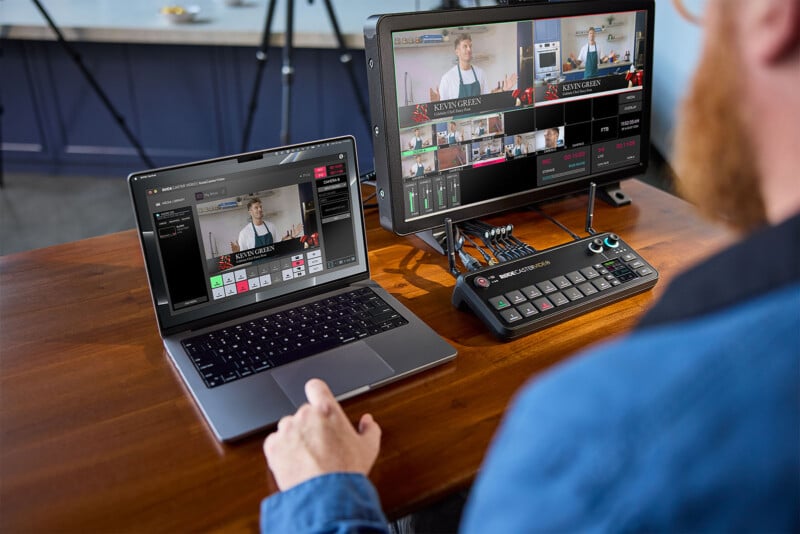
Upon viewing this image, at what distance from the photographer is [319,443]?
2.56 ft

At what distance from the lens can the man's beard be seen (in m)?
0.43

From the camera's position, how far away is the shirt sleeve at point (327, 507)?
681 millimetres

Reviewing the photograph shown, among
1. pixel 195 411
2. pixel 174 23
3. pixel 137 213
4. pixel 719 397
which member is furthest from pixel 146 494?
pixel 174 23

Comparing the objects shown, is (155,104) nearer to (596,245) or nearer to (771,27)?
(596,245)

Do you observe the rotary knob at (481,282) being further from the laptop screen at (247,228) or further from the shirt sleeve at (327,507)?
the shirt sleeve at (327,507)

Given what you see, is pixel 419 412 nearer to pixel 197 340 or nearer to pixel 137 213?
pixel 197 340

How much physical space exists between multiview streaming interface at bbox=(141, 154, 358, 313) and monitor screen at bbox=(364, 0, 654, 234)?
5.4 inches

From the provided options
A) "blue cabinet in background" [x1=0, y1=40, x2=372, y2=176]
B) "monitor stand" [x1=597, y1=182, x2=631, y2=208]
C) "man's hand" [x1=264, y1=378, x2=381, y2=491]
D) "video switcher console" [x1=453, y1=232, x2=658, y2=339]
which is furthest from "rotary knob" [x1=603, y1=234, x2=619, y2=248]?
"blue cabinet in background" [x1=0, y1=40, x2=372, y2=176]

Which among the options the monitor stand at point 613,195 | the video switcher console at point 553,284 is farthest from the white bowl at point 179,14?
the video switcher console at point 553,284

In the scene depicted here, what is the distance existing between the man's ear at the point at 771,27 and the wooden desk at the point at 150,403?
0.55m

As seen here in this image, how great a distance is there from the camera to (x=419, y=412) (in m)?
0.89

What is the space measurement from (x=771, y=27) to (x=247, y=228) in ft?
2.52

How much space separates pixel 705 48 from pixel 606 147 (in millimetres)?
991

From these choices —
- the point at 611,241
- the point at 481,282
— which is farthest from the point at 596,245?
the point at 481,282
